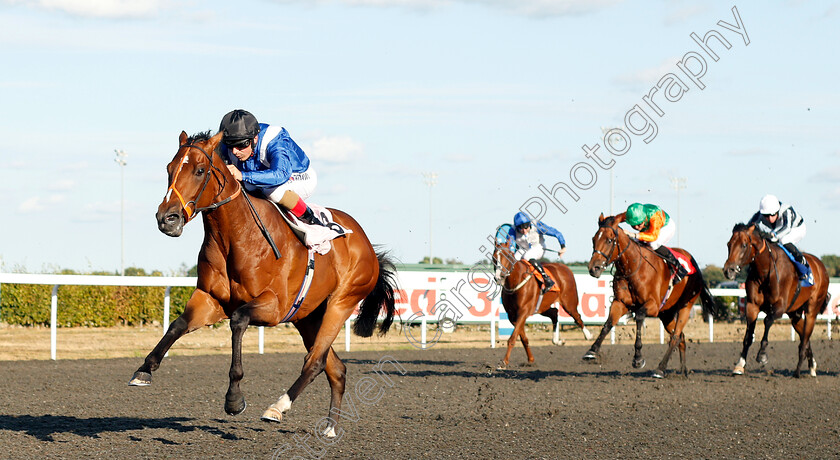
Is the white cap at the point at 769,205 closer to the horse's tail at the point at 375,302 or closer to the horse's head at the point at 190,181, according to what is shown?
the horse's tail at the point at 375,302

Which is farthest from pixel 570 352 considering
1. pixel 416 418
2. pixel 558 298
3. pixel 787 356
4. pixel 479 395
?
pixel 416 418

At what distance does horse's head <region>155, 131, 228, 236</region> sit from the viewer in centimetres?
427

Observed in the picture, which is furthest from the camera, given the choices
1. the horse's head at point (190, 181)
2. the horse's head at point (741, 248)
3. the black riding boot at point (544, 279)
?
the black riding boot at point (544, 279)

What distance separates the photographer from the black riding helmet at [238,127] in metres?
4.98

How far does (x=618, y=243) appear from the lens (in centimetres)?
960

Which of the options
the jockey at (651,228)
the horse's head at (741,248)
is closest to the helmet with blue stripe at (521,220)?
the jockey at (651,228)

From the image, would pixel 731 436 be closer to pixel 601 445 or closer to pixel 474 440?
pixel 601 445

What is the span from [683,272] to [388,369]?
11.9 ft

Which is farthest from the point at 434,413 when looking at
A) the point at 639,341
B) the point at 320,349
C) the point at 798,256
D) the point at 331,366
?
the point at 798,256

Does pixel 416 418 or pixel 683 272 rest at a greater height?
pixel 683 272

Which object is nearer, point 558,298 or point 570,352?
point 558,298

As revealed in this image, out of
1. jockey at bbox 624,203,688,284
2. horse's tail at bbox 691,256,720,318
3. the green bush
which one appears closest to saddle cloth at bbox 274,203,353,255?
jockey at bbox 624,203,688,284

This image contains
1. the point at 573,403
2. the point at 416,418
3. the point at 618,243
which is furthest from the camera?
the point at 618,243

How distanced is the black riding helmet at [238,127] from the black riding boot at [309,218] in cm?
56
